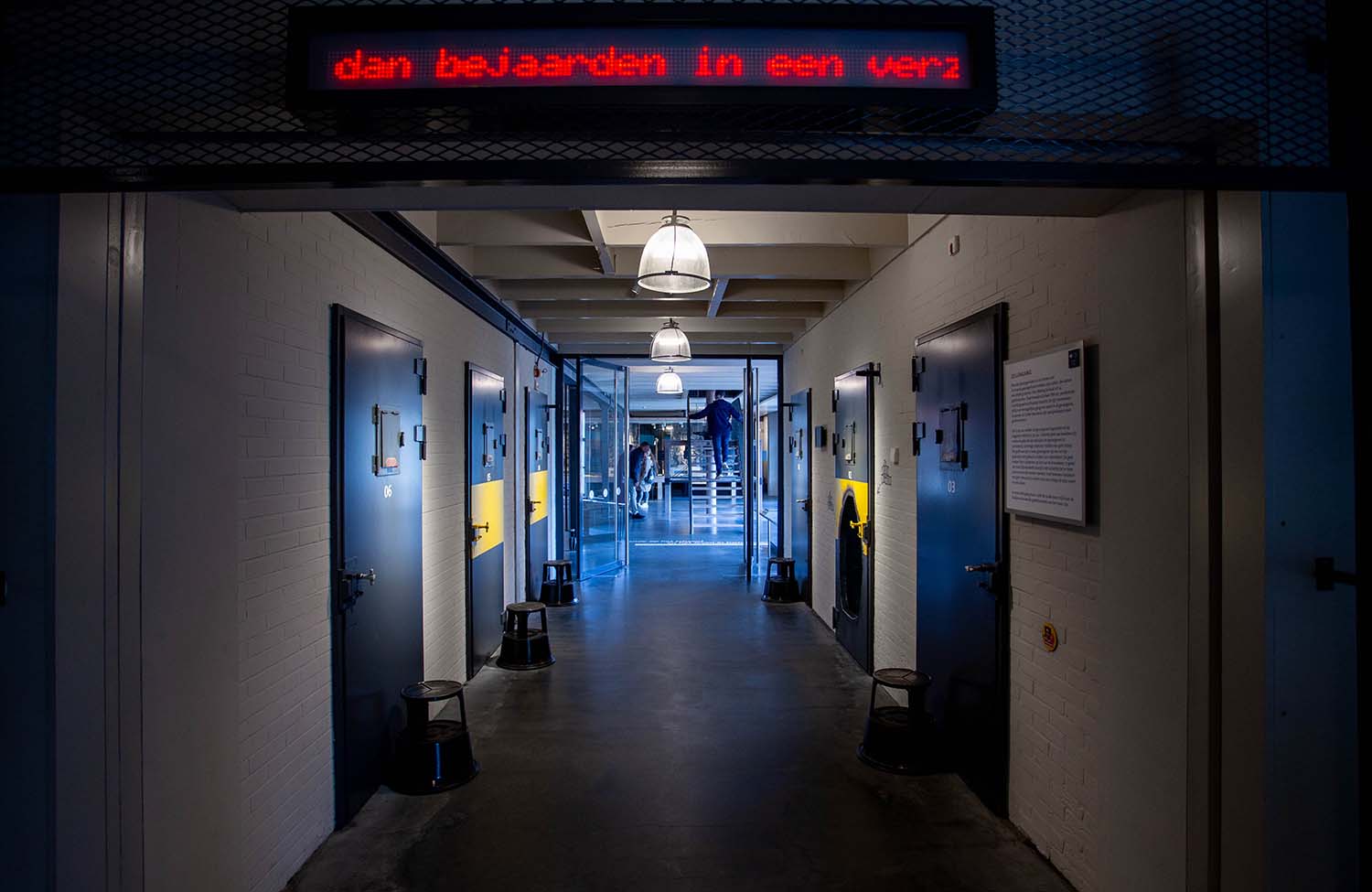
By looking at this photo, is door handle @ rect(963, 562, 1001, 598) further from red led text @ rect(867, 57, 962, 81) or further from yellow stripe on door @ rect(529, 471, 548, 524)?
yellow stripe on door @ rect(529, 471, 548, 524)

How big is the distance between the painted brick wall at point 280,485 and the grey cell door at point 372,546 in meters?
0.07

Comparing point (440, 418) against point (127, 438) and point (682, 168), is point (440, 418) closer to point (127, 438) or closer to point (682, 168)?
point (127, 438)

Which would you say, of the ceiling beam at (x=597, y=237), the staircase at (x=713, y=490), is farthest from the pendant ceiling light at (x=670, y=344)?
the staircase at (x=713, y=490)

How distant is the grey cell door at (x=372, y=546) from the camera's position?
301 cm

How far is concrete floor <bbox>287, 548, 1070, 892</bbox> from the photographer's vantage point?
2.68 meters

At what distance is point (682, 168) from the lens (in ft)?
4.54

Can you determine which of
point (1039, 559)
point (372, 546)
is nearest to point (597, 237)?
point (372, 546)

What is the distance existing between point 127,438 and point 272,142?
0.91 meters

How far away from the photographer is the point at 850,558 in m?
5.50

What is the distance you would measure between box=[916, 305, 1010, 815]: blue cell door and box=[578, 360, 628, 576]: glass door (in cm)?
528

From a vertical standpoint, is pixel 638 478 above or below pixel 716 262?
below

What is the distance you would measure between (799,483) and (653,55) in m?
6.53

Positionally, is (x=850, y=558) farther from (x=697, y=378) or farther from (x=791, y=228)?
(x=697, y=378)

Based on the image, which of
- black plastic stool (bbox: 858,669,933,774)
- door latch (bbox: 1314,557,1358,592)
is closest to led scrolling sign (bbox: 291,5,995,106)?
door latch (bbox: 1314,557,1358,592)
